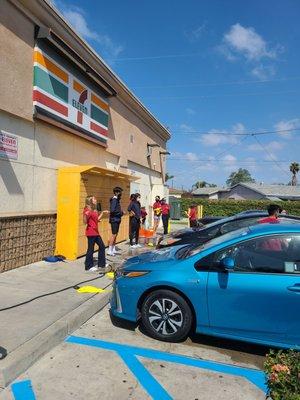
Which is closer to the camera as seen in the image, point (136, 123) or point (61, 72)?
point (61, 72)

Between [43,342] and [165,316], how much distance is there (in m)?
1.49

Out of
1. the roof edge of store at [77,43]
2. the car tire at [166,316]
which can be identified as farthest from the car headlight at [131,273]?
the roof edge of store at [77,43]

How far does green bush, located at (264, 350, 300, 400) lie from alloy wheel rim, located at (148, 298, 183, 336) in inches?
86.4

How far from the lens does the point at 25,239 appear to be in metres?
→ 8.83

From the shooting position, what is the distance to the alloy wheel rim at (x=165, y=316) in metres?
4.99

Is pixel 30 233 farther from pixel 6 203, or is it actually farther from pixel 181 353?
pixel 181 353

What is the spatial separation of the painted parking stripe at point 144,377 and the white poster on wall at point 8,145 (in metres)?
5.11

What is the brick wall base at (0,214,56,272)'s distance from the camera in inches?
319

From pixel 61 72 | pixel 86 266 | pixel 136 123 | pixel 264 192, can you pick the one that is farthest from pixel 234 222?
pixel 264 192

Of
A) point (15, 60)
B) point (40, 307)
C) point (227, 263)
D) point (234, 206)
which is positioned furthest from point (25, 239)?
point (234, 206)

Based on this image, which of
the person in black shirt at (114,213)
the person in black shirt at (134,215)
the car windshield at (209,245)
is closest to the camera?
the car windshield at (209,245)

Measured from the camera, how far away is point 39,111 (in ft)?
30.2

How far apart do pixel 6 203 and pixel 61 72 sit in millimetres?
3876

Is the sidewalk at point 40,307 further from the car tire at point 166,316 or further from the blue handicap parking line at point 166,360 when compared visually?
the car tire at point 166,316
